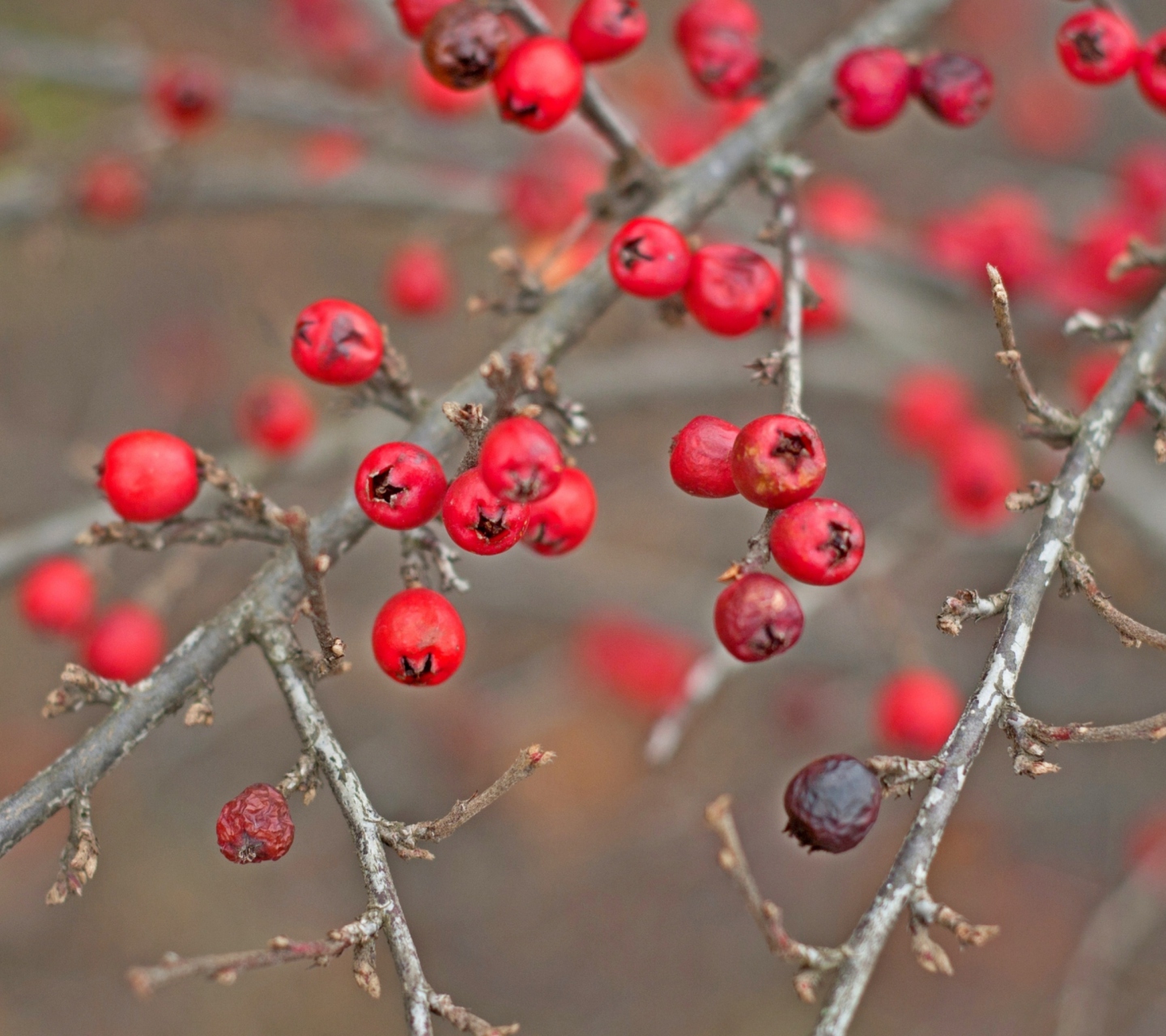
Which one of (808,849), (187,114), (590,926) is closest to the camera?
(808,849)

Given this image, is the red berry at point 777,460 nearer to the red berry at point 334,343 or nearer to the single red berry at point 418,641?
the single red berry at point 418,641

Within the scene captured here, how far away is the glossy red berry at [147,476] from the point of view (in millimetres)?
2518

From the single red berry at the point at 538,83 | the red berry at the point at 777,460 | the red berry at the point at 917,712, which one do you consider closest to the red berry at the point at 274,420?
the single red berry at the point at 538,83

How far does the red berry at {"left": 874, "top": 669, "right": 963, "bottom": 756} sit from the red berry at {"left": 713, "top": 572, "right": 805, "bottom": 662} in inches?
96.4

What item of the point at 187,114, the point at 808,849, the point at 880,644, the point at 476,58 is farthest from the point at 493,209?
the point at 808,849

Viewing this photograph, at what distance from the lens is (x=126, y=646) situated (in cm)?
354

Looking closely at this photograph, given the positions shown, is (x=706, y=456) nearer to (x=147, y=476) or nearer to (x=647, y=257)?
(x=647, y=257)

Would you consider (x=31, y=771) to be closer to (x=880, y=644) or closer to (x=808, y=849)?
(x=880, y=644)

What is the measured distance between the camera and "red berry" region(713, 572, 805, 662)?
6.57ft

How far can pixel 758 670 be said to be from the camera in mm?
7227

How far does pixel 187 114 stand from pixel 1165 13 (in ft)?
23.9

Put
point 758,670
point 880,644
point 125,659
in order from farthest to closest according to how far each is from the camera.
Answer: point 758,670 < point 880,644 < point 125,659

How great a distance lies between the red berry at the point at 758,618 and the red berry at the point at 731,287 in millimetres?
858

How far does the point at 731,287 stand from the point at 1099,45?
133 cm
